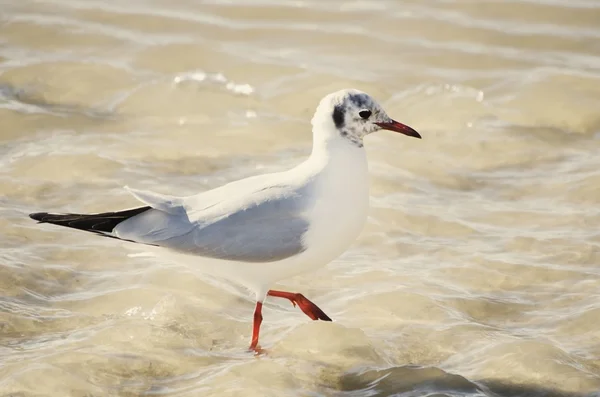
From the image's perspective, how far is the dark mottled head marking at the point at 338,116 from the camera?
5.68m

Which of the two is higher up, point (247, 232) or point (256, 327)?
point (247, 232)

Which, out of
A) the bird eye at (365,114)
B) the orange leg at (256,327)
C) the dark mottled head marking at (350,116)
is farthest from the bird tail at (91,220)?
the bird eye at (365,114)

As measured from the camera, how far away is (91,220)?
5.60 metres

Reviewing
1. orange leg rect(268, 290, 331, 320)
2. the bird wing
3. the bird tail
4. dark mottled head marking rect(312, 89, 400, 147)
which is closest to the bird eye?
dark mottled head marking rect(312, 89, 400, 147)

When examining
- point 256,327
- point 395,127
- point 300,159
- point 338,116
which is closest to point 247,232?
point 256,327

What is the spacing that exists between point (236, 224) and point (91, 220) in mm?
767

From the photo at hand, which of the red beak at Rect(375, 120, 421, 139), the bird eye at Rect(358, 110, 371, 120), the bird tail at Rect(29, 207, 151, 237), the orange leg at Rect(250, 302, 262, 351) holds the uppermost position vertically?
the bird eye at Rect(358, 110, 371, 120)

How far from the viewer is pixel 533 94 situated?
9.63 meters

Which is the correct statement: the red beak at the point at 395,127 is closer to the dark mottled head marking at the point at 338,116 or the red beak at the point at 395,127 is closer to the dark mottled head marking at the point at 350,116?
the dark mottled head marking at the point at 350,116

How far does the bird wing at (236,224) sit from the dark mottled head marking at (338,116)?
400 mm

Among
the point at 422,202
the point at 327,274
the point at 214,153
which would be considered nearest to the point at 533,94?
the point at 422,202

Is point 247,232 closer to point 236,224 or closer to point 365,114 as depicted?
point 236,224

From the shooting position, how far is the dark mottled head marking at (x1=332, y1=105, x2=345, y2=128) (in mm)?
5680

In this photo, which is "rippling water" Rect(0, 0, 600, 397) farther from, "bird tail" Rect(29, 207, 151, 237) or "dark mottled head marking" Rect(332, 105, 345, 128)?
"dark mottled head marking" Rect(332, 105, 345, 128)
